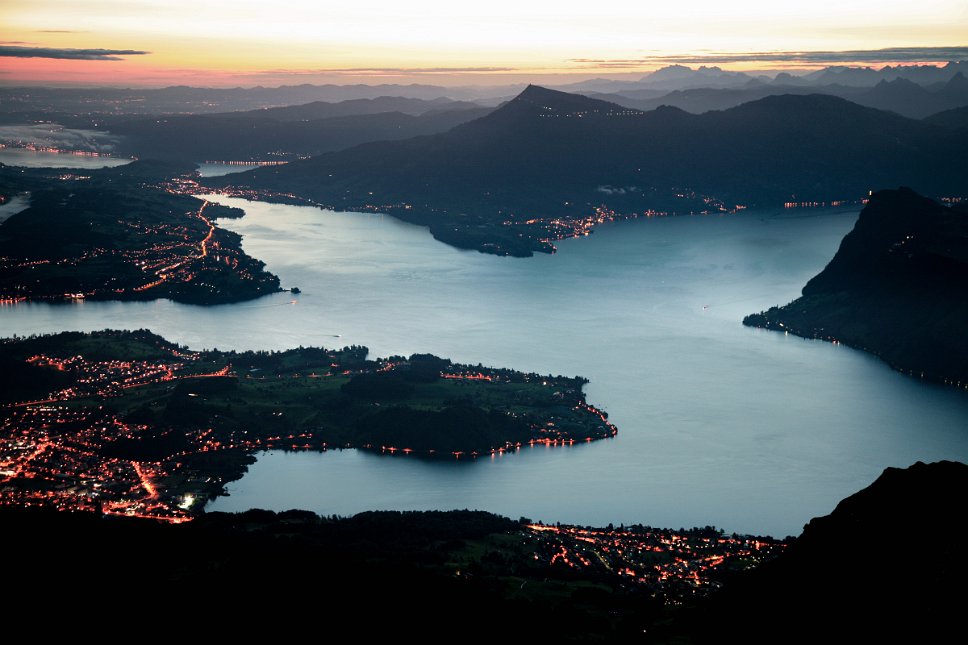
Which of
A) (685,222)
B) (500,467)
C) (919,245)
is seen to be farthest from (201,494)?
(685,222)

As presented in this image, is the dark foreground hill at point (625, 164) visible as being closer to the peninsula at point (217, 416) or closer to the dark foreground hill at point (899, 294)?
the dark foreground hill at point (899, 294)

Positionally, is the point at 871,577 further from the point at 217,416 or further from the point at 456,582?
the point at 217,416

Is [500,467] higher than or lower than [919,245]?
lower

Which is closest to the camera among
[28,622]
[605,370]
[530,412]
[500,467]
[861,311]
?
[28,622]

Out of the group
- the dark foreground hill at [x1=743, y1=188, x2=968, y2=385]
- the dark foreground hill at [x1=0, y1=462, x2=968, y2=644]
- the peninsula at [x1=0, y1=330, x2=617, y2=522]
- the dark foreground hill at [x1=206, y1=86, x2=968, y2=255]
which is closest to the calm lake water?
the peninsula at [x1=0, y1=330, x2=617, y2=522]

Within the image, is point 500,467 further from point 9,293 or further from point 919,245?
point 9,293

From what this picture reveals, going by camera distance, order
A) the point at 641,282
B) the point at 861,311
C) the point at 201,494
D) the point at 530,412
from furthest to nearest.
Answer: the point at 641,282, the point at 861,311, the point at 530,412, the point at 201,494

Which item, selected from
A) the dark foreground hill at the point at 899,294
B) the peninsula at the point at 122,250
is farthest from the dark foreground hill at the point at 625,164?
the dark foreground hill at the point at 899,294
